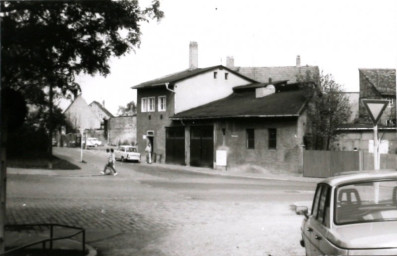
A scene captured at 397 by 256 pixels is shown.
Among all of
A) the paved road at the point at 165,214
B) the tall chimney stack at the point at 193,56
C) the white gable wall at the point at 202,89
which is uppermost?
the tall chimney stack at the point at 193,56

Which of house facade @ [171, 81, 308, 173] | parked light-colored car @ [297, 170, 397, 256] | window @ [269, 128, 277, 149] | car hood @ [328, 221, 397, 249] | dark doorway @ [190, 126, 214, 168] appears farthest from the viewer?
dark doorway @ [190, 126, 214, 168]

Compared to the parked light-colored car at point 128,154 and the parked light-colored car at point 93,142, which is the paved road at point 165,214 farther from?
the parked light-colored car at point 93,142

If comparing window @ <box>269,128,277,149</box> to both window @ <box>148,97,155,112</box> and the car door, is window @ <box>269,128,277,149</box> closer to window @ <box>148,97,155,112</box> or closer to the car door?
window @ <box>148,97,155,112</box>

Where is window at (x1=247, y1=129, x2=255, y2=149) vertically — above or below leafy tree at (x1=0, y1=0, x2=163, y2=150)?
below

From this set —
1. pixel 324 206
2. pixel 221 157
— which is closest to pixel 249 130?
pixel 221 157

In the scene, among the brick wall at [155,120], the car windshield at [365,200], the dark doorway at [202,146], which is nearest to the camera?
the car windshield at [365,200]

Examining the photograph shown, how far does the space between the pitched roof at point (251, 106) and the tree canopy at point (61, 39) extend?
23693 millimetres

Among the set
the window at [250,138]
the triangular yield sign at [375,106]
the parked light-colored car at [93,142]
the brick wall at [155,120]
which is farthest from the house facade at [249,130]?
the triangular yield sign at [375,106]

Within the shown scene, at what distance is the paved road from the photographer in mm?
9547

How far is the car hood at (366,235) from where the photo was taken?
463 centimetres

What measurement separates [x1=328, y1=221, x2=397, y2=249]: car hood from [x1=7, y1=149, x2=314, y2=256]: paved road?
388cm

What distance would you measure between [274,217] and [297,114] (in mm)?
18154

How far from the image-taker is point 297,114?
30.9 metres

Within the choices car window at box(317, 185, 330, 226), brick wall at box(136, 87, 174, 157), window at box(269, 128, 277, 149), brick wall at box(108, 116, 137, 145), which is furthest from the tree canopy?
brick wall at box(108, 116, 137, 145)
